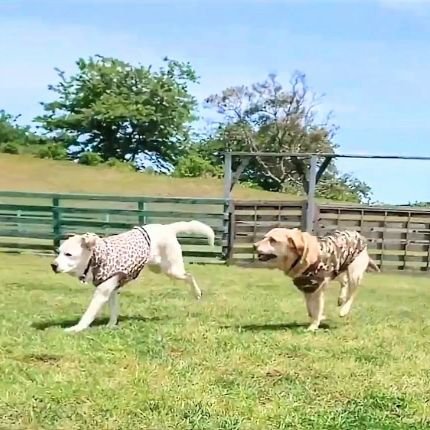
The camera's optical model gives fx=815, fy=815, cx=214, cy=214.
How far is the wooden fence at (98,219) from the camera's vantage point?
17531 millimetres

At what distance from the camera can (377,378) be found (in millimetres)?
5180

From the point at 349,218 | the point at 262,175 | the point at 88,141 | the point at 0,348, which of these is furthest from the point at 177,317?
the point at 88,141

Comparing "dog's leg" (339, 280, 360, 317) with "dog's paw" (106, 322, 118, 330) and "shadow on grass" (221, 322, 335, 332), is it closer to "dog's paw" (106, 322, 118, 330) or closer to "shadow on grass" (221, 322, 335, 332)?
"shadow on grass" (221, 322, 335, 332)

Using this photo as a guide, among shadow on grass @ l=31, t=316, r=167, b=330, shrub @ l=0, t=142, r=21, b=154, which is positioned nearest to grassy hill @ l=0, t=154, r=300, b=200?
shrub @ l=0, t=142, r=21, b=154

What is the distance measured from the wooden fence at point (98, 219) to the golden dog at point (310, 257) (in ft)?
32.6

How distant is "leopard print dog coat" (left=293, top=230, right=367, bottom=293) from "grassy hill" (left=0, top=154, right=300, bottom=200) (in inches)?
846

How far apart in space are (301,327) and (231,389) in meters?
2.45

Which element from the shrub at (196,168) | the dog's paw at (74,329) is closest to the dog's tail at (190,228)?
the dog's paw at (74,329)

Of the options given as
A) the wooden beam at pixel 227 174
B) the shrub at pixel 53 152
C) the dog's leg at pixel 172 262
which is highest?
the shrub at pixel 53 152

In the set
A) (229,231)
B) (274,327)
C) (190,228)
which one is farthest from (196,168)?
(274,327)

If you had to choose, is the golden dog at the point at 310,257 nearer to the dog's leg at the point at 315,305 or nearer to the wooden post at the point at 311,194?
the dog's leg at the point at 315,305

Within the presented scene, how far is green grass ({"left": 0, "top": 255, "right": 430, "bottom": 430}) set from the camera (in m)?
4.25

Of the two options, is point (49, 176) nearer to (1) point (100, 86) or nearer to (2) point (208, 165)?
(2) point (208, 165)

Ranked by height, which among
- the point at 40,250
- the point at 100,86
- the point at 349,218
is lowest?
the point at 40,250
